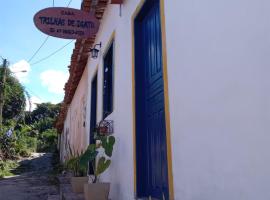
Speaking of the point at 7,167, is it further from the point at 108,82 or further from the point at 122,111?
the point at 122,111

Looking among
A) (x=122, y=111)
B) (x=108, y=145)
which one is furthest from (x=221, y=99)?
(x=108, y=145)

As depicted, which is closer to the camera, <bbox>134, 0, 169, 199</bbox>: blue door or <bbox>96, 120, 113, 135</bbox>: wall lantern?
<bbox>134, 0, 169, 199</bbox>: blue door

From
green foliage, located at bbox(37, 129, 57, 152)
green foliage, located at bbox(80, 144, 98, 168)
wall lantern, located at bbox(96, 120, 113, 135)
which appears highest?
green foliage, located at bbox(37, 129, 57, 152)

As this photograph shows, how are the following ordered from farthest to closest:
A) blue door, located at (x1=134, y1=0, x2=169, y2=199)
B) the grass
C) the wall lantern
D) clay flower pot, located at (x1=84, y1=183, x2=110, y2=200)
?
the grass
the wall lantern
clay flower pot, located at (x1=84, y1=183, x2=110, y2=200)
blue door, located at (x1=134, y1=0, x2=169, y2=199)

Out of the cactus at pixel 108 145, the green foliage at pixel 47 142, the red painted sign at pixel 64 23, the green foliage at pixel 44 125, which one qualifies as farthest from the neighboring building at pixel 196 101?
the green foliage at pixel 44 125

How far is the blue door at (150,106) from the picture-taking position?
3.29m

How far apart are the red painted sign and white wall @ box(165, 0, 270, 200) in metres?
2.74

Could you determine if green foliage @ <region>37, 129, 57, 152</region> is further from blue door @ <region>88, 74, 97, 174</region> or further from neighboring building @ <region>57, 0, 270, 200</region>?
neighboring building @ <region>57, 0, 270, 200</region>

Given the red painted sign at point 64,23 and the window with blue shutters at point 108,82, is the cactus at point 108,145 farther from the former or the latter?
the red painted sign at point 64,23

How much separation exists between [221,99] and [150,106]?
5.71 feet

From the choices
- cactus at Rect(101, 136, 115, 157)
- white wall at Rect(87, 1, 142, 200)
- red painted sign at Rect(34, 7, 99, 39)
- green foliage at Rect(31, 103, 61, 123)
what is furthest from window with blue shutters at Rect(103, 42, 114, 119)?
green foliage at Rect(31, 103, 61, 123)

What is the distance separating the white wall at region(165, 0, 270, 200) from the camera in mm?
1658

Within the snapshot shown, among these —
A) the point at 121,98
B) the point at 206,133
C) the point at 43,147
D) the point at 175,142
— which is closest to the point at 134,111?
the point at 121,98

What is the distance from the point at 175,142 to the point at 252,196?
0.99 metres
